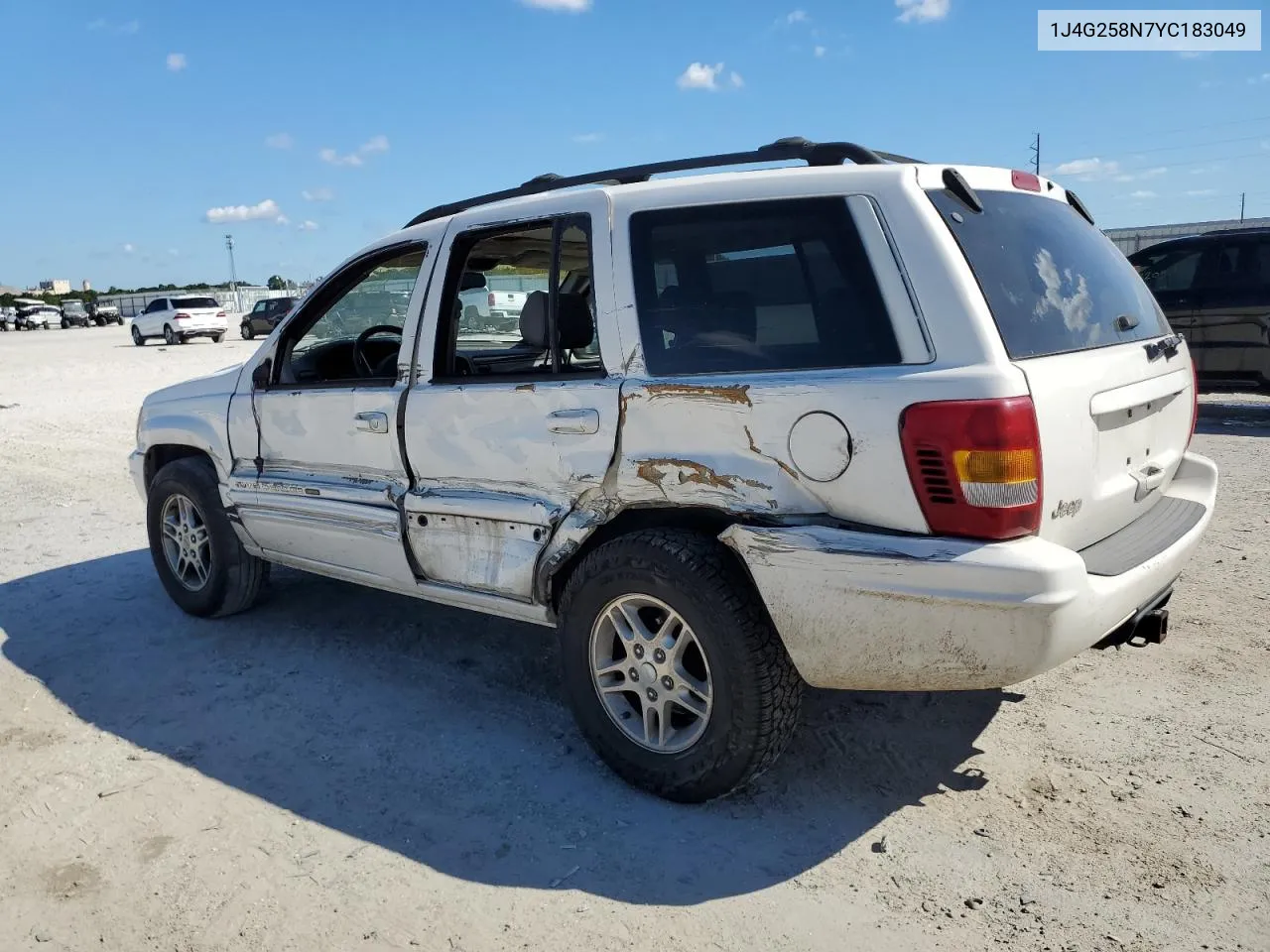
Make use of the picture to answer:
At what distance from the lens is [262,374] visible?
14.9 feet

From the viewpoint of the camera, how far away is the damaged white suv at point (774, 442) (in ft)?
8.51

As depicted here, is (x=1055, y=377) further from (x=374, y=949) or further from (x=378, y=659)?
(x=378, y=659)

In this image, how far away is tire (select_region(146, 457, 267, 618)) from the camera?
4797mm

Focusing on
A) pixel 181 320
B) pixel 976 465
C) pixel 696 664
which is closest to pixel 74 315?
pixel 181 320

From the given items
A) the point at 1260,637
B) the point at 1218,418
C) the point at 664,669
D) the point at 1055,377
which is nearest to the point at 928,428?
the point at 1055,377

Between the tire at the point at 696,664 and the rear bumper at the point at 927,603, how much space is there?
0.10 meters

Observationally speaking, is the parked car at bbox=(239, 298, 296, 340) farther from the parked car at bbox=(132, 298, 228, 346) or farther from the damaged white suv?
the damaged white suv

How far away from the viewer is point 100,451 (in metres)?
10.1

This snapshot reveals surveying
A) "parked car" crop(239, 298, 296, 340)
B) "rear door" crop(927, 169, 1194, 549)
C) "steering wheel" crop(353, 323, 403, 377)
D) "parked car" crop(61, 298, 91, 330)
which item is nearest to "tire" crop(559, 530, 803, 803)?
"rear door" crop(927, 169, 1194, 549)

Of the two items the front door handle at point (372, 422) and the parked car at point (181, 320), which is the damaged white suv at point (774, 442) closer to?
the front door handle at point (372, 422)

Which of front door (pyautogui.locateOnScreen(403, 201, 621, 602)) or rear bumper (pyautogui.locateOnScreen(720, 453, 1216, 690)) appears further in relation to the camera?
front door (pyautogui.locateOnScreen(403, 201, 621, 602))

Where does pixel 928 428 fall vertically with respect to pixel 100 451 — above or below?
above

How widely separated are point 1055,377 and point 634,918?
Answer: 185cm

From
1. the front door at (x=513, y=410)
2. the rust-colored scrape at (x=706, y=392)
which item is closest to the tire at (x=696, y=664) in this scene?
the front door at (x=513, y=410)
